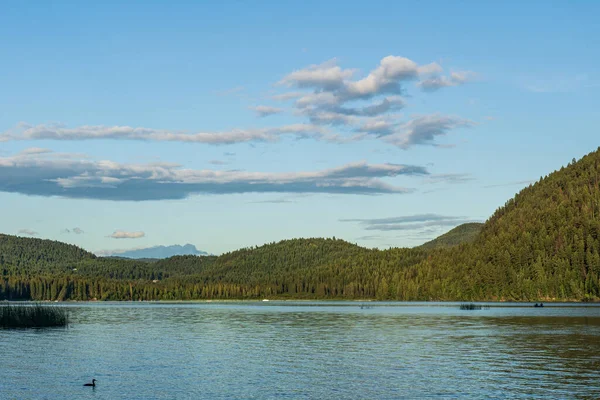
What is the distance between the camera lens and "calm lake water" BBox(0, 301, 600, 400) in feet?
194

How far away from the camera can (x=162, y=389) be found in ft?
201

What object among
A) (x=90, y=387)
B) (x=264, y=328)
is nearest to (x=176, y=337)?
(x=264, y=328)

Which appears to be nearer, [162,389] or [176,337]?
[162,389]

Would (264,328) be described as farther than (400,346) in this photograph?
Yes

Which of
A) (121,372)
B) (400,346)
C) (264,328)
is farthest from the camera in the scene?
(264,328)

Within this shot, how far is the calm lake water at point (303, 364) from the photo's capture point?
59159 mm

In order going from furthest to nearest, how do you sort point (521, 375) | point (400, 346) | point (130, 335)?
1. point (130, 335)
2. point (400, 346)
3. point (521, 375)

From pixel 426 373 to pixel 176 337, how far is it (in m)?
56.6

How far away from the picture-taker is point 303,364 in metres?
76.9

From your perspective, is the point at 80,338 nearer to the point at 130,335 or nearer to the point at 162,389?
the point at 130,335

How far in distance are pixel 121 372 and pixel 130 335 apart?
4811 cm

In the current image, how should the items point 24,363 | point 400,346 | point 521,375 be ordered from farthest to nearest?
point 400,346
point 24,363
point 521,375

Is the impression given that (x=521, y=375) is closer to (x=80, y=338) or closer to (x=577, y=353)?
(x=577, y=353)

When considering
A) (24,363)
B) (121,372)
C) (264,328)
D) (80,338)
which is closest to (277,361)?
(121,372)
